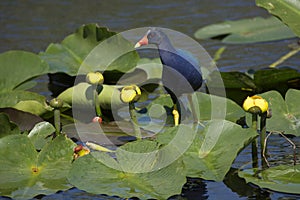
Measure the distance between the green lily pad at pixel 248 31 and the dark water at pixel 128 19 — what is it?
0.06m

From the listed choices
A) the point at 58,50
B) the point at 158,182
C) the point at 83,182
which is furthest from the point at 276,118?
the point at 58,50

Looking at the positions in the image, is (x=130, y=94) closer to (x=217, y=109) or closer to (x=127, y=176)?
(x=127, y=176)

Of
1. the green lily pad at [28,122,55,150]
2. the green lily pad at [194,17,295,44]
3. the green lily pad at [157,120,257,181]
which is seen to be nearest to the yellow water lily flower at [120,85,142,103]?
the green lily pad at [157,120,257,181]

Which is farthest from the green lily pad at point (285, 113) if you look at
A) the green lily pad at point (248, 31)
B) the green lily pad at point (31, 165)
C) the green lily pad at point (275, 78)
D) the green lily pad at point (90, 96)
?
the green lily pad at point (248, 31)

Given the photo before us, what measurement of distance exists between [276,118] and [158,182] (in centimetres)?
56

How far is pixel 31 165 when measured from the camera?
2107mm

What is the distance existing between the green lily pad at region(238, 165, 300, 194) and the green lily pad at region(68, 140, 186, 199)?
210 millimetres

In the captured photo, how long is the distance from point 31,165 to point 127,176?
31cm

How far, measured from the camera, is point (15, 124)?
90.0 inches

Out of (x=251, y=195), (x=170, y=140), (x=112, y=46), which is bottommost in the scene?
(x=251, y=195)

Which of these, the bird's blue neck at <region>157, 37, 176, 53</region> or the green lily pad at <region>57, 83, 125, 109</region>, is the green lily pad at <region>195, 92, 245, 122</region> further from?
the green lily pad at <region>57, 83, 125, 109</region>

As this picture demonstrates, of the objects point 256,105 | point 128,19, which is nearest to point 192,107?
point 256,105

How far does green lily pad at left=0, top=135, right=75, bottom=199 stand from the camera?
6.72ft

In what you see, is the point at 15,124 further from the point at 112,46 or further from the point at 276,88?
the point at 276,88
